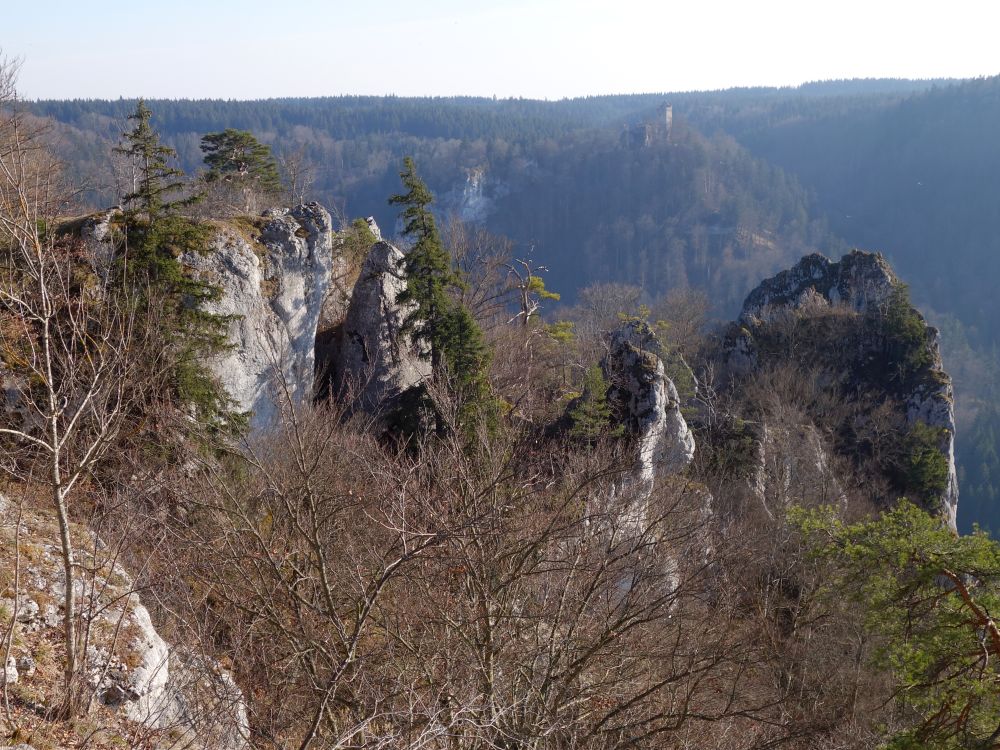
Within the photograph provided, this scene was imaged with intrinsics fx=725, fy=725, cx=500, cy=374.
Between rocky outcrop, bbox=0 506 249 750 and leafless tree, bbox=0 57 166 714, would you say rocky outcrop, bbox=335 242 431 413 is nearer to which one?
leafless tree, bbox=0 57 166 714

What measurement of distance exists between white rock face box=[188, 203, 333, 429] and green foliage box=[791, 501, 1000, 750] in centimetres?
1202

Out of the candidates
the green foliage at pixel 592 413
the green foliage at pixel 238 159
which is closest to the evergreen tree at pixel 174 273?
the green foliage at pixel 592 413

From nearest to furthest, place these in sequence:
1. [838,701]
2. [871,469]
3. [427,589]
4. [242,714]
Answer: [242,714], [427,589], [838,701], [871,469]

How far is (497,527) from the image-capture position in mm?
7992

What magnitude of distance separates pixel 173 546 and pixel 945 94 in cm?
14749

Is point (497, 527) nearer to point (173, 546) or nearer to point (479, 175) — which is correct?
point (173, 546)

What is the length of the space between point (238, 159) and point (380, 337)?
1084 centimetres

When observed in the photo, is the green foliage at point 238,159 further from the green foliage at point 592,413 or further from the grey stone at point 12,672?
the grey stone at point 12,672

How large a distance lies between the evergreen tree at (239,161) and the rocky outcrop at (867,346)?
2019cm

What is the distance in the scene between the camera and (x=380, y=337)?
20.1 metres

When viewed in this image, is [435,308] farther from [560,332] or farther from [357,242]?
[560,332]

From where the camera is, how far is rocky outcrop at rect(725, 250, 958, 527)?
1075 inches

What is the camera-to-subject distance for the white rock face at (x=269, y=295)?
16828 mm

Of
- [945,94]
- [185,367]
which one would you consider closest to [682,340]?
[185,367]
